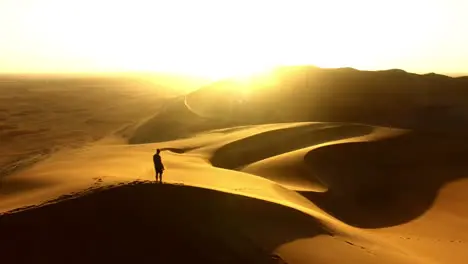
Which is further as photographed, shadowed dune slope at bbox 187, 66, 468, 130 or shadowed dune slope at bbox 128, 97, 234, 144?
shadowed dune slope at bbox 128, 97, 234, 144

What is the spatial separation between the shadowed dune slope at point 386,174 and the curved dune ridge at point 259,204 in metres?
0.05

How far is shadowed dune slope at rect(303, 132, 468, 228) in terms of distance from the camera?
15.5 metres

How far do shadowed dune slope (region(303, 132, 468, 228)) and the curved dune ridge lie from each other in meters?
0.05

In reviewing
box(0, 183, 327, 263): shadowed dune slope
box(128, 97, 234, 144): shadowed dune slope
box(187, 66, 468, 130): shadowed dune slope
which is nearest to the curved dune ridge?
box(0, 183, 327, 263): shadowed dune slope

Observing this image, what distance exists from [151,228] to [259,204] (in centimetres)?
270

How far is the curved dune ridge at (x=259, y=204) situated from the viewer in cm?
840

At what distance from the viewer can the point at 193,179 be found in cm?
1448

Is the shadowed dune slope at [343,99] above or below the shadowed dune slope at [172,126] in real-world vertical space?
above

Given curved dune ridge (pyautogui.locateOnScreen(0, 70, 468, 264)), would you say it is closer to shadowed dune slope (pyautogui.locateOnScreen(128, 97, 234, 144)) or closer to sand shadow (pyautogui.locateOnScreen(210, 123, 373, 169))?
sand shadow (pyautogui.locateOnScreen(210, 123, 373, 169))

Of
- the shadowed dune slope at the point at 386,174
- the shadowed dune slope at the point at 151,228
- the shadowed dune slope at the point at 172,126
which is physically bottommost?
the shadowed dune slope at the point at 172,126

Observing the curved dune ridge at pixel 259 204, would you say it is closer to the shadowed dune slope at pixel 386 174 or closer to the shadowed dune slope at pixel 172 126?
the shadowed dune slope at pixel 386 174

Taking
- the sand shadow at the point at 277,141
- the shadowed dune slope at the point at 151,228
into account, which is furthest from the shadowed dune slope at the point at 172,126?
the shadowed dune slope at the point at 151,228

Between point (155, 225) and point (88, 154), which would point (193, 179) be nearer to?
point (155, 225)

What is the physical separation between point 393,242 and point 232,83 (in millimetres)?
44027
